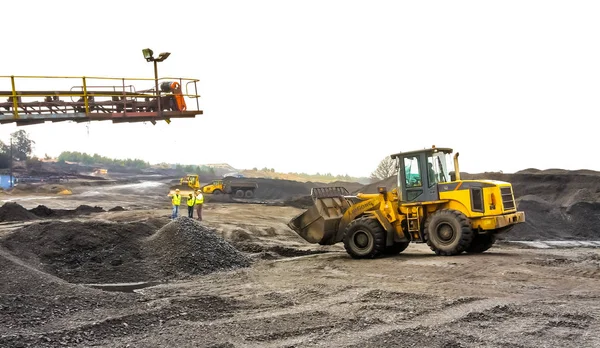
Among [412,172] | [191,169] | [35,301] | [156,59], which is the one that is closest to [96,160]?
[191,169]

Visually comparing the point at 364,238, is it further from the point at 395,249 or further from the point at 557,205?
the point at 557,205

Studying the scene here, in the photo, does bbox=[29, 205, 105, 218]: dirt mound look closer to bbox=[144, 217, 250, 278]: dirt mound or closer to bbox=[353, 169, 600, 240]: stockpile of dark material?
bbox=[144, 217, 250, 278]: dirt mound

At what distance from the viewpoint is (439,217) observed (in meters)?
12.0

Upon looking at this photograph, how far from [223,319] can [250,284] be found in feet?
9.30

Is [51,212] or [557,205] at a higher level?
[51,212]

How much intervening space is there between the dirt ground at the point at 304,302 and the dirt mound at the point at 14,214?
1182 centimetres

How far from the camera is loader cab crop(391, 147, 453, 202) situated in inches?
486

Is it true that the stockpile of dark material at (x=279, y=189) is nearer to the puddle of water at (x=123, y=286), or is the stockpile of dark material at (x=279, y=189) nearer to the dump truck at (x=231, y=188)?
the dump truck at (x=231, y=188)

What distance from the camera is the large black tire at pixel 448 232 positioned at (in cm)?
1158

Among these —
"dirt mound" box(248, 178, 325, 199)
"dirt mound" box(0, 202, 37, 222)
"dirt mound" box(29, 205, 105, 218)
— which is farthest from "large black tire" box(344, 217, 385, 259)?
"dirt mound" box(248, 178, 325, 199)

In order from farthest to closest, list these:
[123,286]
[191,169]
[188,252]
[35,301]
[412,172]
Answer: [191,169]
[412,172]
[188,252]
[123,286]
[35,301]

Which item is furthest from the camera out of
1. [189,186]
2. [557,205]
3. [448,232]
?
[189,186]

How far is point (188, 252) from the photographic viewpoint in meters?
11.8

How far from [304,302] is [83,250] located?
6369mm
